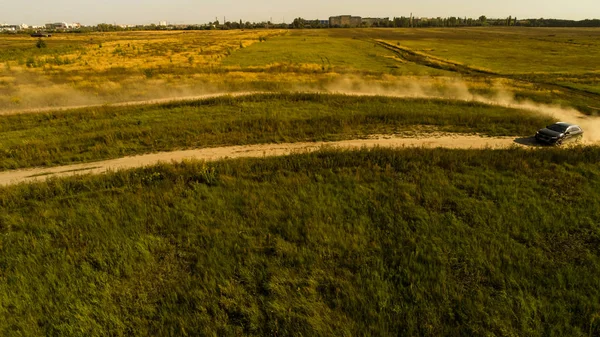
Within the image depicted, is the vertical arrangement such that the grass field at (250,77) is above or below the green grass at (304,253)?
above

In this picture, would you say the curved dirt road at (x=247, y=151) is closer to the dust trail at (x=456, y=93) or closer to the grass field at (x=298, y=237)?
the grass field at (x=298, y=237)

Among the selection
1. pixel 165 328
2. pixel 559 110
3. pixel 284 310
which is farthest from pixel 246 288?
pixel 559 110

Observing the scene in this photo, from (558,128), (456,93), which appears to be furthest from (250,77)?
(558,128)

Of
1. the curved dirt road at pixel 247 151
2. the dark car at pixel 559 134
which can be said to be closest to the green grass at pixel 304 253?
the curved dirt road at pixel 247 151

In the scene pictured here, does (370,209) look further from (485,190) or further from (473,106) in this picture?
(473,106)

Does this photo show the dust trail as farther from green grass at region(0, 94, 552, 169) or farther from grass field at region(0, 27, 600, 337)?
grass field at region(0, 27, 600, 337)
